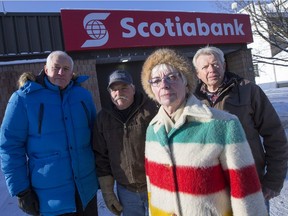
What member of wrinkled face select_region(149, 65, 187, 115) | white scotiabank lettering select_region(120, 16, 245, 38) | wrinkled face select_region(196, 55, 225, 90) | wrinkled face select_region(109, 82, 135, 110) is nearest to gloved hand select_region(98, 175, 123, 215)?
wrinkled face select_region(109, 82, 135, 110)

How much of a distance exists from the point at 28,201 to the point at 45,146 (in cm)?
47

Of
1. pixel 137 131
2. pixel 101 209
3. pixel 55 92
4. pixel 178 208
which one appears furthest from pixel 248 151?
pixel 101 209

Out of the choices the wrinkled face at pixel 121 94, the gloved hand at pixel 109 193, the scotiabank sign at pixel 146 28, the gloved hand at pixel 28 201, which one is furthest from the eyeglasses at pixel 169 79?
the scotiabank sign at pixel 146 28

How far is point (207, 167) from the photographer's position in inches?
66.1

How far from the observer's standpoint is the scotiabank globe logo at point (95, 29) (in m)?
8.09

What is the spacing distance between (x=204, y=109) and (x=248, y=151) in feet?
1.12

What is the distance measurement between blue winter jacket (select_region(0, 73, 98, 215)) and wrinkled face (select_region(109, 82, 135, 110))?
370mm

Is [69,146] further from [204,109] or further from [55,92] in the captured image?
[204,109]

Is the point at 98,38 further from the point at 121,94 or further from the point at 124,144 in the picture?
the point at 124,144

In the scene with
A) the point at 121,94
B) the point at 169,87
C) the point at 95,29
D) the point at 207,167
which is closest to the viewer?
the point at 207,167

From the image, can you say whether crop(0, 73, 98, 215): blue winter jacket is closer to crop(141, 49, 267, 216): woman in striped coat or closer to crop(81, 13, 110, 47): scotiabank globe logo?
crop(141, 49, 267, 216): woman in striped coat

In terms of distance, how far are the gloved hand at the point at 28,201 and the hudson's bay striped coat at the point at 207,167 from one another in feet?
4.04

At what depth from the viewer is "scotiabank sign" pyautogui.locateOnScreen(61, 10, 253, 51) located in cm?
802

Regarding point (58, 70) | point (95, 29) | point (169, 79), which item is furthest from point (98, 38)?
point (169, 79)
